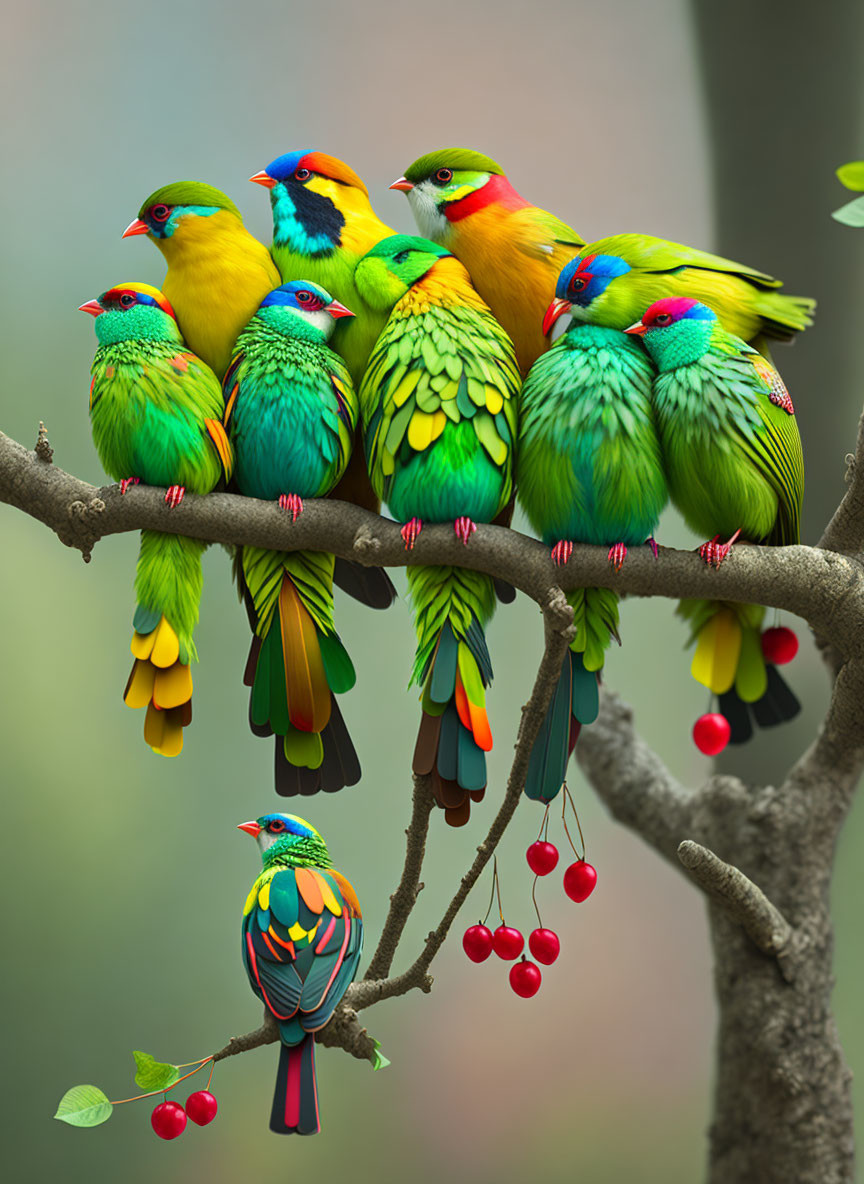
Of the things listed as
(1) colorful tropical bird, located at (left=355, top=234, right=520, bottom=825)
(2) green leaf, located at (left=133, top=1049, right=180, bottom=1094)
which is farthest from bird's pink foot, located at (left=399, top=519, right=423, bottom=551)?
(2) green leaf, located at (left=133, top=1049, right=180, bottom=1094)

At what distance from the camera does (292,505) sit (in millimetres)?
1069

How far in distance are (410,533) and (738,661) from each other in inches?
18.2

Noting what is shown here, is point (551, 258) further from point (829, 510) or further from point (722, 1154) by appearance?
point (722, 1154)

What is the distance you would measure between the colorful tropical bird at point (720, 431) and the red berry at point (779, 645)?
5.2 inches

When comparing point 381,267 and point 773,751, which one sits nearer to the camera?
point 381,267

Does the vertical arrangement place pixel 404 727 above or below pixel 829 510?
below

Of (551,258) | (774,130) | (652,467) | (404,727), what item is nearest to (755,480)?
(652,467)

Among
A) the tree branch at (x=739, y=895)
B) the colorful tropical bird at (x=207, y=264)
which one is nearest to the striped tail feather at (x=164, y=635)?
the colorful tropical bird at (x=207, y=264)

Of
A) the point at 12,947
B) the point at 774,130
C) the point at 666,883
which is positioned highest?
the point at 774,130

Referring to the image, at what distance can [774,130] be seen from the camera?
2.41 m

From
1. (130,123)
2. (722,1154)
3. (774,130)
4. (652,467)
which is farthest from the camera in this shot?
(774,130)

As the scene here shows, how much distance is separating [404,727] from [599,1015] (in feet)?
2.54

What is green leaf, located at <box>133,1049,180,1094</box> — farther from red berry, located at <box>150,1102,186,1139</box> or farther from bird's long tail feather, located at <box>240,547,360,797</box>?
bird's long tail feather, located at <box>240,547,360,797</box>

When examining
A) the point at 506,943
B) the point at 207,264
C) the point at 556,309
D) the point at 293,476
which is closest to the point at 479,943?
the point at 506,943
